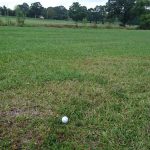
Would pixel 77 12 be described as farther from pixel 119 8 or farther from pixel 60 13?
pixel 60 13

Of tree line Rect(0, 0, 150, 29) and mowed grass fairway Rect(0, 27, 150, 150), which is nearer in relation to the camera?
mowed grass fairway Rect(0, 27, 150, 150)

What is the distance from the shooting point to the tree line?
84.8m

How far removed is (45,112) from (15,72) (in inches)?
130

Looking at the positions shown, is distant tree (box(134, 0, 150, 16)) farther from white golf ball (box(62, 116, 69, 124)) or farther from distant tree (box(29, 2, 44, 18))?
white golf ball (box(62, 116, 69, 124))

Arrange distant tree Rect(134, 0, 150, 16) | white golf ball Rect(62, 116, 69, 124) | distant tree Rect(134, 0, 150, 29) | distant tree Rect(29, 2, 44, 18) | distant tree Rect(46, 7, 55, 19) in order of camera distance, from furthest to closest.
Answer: distant tree Rect(46, 7, 55, 19) < distant tree Rect(29, 2, 44, 18) < distant tree Rect(134, 0, 150, 16) < distant tree Rect(134, 0, 150, 29) < white golf ball Rect(62, 116, 69, 124)

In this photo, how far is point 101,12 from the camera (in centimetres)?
10038

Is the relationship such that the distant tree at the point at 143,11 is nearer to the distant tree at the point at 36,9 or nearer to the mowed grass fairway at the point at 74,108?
the distant tree at the point at 36,9

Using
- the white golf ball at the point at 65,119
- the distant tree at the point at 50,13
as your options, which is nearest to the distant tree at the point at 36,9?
the distant tree at the point at 50,13

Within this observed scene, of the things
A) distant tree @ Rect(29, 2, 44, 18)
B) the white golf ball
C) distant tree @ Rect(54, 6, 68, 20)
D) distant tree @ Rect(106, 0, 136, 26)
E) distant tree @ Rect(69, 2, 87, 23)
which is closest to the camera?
the white golf ball

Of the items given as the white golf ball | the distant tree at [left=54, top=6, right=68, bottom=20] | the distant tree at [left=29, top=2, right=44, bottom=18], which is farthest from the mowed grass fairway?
the distant tree at [left=54, top=6, right=68, bottom=20]

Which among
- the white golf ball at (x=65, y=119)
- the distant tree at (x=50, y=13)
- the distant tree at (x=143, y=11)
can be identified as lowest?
the distant tree at (x=50, y=13)

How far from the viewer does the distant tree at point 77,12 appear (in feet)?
305

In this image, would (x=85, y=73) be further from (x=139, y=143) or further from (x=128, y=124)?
(x=139, y=143)

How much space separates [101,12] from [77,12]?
32.0 feet
